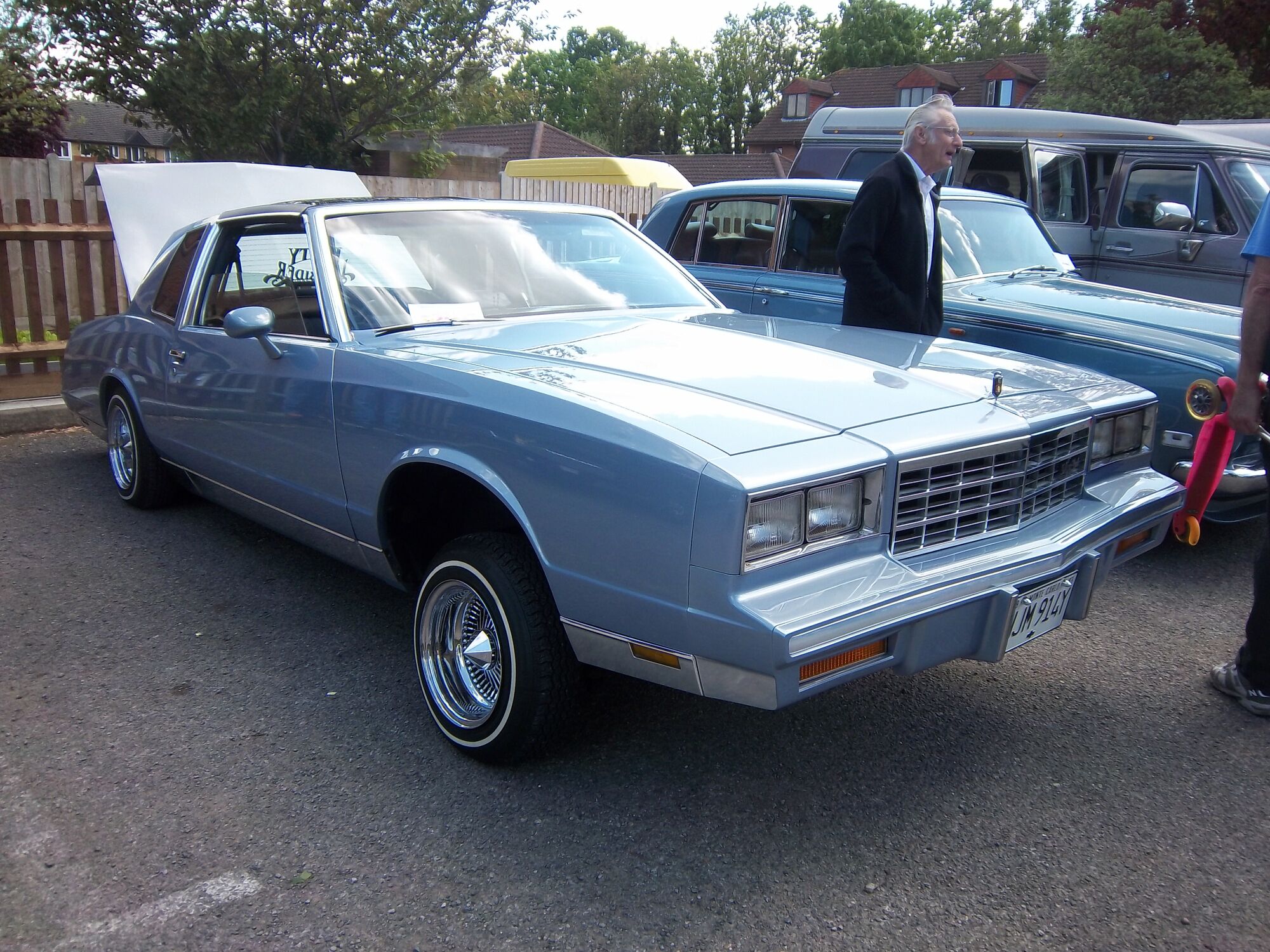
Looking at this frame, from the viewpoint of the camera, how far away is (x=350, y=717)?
3.28 metres

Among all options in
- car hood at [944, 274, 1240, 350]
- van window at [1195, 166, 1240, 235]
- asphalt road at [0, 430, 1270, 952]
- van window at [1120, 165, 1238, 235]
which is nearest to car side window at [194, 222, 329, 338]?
asphalt road at [0, 430, 1270, 952]

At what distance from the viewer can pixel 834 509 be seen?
248 cm

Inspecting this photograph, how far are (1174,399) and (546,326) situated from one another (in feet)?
9.49

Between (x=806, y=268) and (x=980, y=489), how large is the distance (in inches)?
138

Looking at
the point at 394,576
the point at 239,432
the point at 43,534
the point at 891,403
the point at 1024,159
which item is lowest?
the point at 43,534

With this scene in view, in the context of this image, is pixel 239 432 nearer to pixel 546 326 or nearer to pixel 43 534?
pixel 546 326

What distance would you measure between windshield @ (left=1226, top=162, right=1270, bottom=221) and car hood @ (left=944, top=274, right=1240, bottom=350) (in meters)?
2.39

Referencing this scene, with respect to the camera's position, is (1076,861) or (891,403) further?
(891,403)

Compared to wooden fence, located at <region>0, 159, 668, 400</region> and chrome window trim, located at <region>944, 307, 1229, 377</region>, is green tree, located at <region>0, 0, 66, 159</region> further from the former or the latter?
chrome window trim, located at <region>944, 307, 1229, 377</region>

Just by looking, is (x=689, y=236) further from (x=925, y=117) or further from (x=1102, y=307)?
(x=1102, y=307)

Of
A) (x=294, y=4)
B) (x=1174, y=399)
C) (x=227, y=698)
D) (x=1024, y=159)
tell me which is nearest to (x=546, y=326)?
(x=227, y=698)

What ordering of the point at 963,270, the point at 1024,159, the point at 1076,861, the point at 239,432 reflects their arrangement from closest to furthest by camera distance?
the point at 1076,861, the point at 239,432, the point at 963,270, the point at 1024,159

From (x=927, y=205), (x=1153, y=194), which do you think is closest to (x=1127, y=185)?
(x=1153, y=194)

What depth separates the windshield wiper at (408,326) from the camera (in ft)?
11.6
